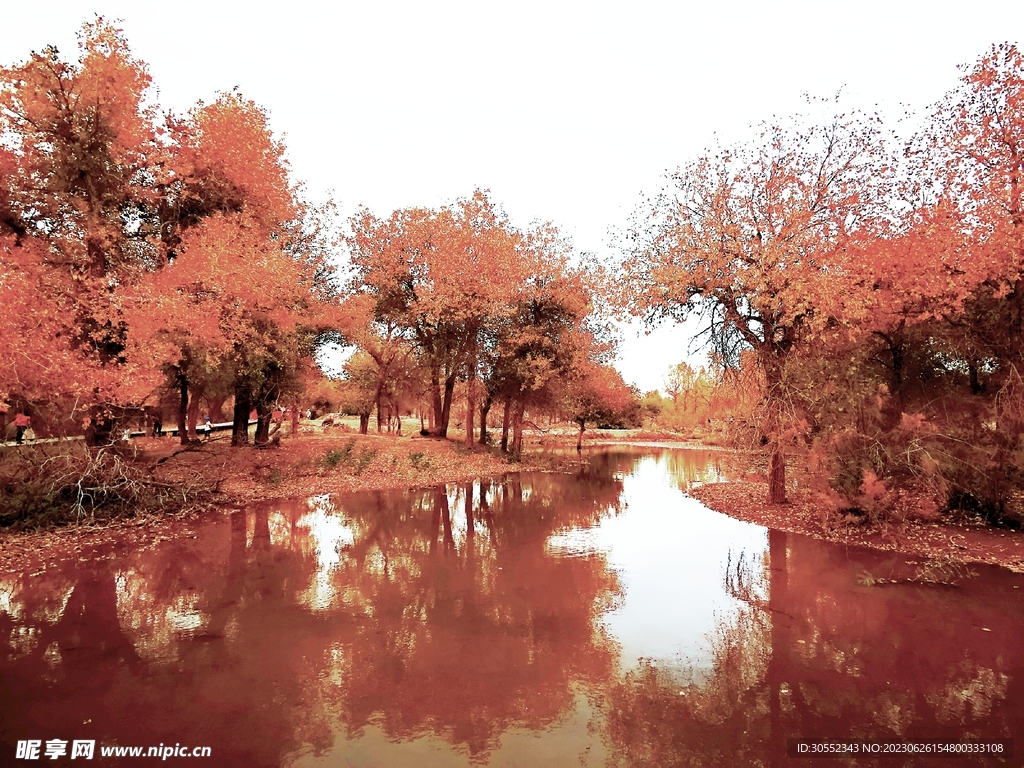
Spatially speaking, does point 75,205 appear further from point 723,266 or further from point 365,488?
point 723,266

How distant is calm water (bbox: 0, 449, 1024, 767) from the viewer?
5223 mm

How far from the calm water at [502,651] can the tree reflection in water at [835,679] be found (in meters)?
0.03

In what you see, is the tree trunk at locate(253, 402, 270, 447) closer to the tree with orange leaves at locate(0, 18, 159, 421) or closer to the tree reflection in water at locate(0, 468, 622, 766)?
the tree with orange leaves at locate(0, 18, 159, 421)

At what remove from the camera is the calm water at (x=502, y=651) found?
5.22 meters

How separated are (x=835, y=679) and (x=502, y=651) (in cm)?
394

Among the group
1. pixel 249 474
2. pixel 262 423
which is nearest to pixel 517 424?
pixel 262 423

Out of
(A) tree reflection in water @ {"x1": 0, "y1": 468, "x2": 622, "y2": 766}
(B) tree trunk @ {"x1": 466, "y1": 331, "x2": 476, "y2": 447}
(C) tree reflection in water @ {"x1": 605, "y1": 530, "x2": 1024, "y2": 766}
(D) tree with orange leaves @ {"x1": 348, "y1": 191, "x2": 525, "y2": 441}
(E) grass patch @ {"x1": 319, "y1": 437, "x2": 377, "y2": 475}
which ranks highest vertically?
(D) tree with orange leaves @ {"x1": 348, "y1": 191, "x2": 525, "y2": 441}

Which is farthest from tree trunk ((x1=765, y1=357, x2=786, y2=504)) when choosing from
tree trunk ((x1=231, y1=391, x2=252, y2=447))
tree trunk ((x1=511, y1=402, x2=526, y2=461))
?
tree trunk ((x1=231, y1=391, x2=252, y2=447))

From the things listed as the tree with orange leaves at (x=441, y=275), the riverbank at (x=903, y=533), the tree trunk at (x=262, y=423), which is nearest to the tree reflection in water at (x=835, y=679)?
the riverbank at (x=903, y=533)

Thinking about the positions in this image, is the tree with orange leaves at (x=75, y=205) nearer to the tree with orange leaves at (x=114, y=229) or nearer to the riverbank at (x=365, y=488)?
the tree with orange leaves at (x=114, y=229)

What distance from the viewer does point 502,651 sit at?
707cm

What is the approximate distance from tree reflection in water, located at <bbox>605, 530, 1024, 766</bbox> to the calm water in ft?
0.10

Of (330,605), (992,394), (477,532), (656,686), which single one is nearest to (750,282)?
(992,394)

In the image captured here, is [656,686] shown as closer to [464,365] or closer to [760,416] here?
[760,416]
